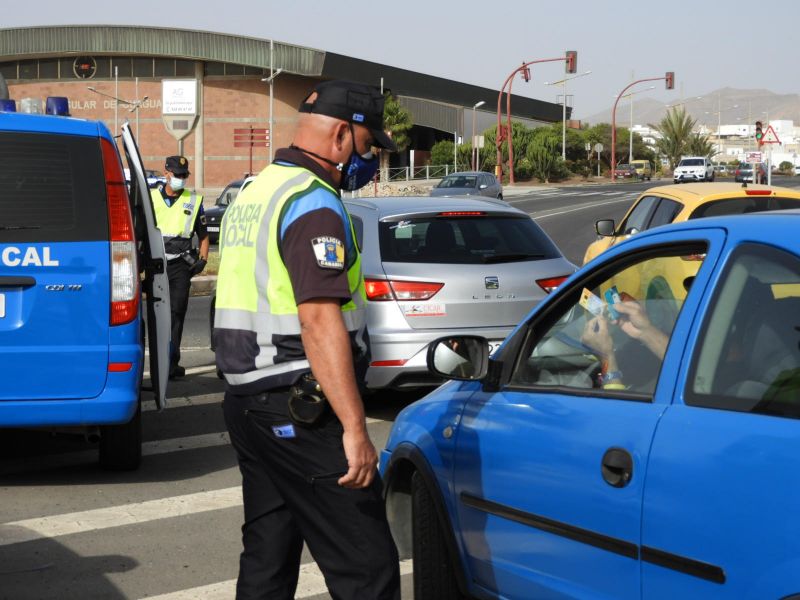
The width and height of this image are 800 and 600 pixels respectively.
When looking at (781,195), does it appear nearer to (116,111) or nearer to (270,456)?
(270,456)

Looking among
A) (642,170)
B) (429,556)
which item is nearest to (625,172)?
(642,170)

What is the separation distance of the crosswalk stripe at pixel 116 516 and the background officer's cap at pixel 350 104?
126 inches

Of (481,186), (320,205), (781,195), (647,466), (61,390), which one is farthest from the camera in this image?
(481,186)

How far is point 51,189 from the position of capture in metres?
6.54

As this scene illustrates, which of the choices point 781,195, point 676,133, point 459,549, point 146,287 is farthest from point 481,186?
point 676,133

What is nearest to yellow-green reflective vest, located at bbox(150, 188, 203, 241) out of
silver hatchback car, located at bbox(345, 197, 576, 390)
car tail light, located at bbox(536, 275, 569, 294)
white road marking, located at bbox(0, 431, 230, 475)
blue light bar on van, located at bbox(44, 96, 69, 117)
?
silver hatchback car, located at bbox(345, 197, 576, 390)

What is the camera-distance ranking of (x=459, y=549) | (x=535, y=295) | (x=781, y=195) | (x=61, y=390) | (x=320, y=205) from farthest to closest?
(x=781, y=195) < (x=535, y=295) < (x=61, y=390) < (x=459, y=549) < (x=320, y=205)

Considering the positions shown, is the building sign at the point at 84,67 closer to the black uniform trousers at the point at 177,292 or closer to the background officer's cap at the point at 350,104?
the black uniform trousers at the point at 177,292

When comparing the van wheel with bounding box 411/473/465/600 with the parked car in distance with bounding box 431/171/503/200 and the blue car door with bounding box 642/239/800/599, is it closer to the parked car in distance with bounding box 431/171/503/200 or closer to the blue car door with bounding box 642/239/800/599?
the blue car door with bounding box 642/239/800/599

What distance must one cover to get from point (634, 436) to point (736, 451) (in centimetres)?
37

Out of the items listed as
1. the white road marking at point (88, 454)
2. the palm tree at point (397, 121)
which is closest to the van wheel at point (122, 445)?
the white road marking at point (88, 454)

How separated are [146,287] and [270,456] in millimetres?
3684

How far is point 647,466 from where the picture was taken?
10.2 feet

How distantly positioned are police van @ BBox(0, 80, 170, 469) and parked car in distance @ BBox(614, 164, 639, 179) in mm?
84182
